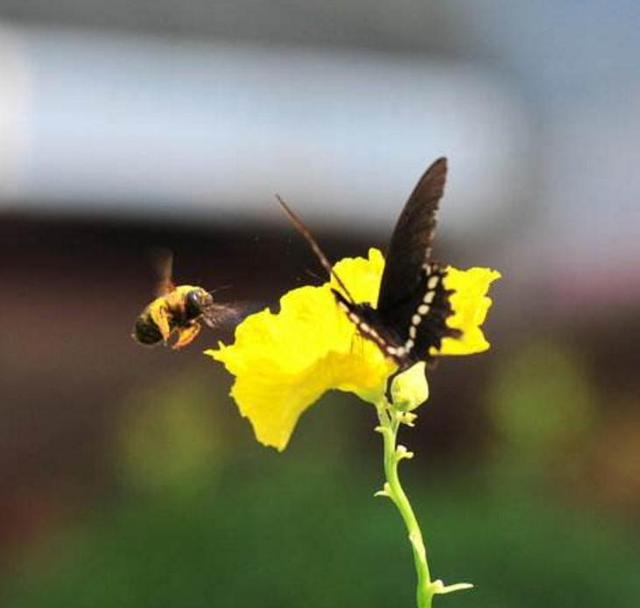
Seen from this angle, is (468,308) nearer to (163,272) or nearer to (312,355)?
(312,355)

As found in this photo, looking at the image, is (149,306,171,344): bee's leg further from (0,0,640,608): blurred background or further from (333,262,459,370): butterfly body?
(0,0,640,608): blurred background

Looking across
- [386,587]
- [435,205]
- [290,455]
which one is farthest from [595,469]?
[435,205]

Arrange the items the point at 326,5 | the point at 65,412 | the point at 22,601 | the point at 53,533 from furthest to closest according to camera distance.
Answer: the point at 326,5 → the point at 65,412 → the point at 53,533 → the point at 22,601

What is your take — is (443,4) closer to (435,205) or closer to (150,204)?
Result: (150,204)

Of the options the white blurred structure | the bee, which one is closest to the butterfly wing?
the bee

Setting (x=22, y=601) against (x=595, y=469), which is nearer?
(x=22, y=601)

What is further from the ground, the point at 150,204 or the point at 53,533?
the point at 150,204
